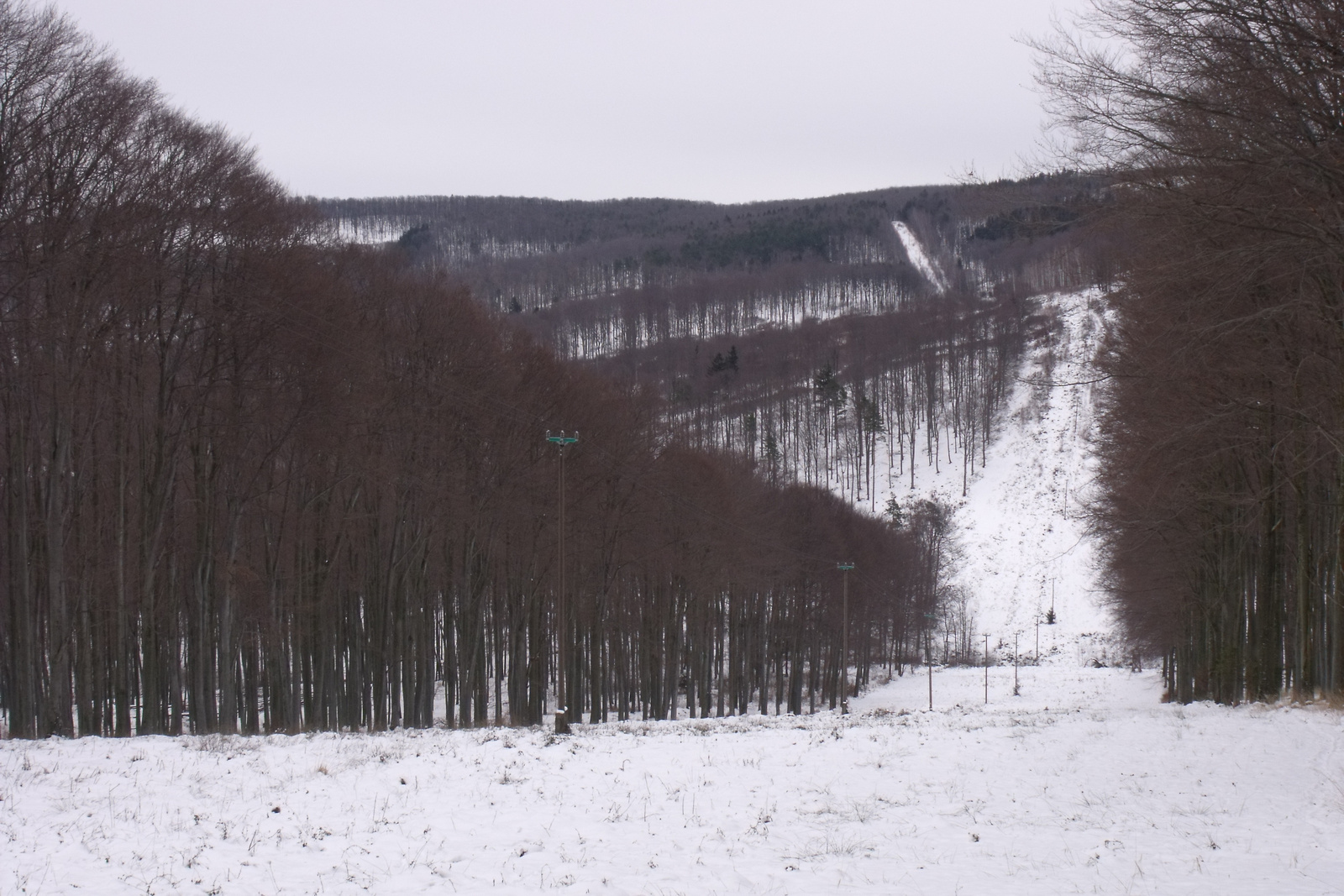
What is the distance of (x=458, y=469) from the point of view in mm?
29938

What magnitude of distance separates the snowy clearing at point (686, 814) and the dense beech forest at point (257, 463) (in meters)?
7.58

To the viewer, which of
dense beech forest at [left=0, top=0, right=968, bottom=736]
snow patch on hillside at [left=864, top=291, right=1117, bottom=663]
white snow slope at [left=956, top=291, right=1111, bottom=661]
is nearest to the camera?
dense beech forest at [left=0, top=0, right=968, bottom=736]

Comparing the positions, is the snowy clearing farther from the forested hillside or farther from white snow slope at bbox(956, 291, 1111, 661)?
white snow slope at bbox(956, 291, 1111, 661)

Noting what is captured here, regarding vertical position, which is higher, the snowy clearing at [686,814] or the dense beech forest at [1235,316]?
the dense beech forest at [1235,316]

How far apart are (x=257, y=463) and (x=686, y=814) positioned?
695 inches

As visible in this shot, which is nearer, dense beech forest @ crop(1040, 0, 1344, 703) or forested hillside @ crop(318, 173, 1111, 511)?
dense beech forest @ crop(1040, 0, 1344, 703)

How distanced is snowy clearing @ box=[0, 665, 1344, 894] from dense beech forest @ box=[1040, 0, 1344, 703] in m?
4.62

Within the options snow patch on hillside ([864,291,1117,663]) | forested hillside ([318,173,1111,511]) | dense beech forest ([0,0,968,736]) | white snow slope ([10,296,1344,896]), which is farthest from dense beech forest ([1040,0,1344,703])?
snow patch on hillside ([864,291,1117,663])

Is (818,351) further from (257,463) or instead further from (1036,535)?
(257,463)

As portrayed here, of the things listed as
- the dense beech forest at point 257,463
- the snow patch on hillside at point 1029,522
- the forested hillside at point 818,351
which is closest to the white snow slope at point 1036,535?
the snow patch on hillside at point 1029,522

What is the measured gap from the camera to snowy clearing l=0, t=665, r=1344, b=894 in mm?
9539

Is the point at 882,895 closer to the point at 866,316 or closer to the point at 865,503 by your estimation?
the point at 865,503

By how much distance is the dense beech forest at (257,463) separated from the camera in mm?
20062

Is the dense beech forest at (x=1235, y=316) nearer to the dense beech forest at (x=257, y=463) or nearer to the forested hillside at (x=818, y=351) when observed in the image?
the dense beech forest at (x=257, y=463)
